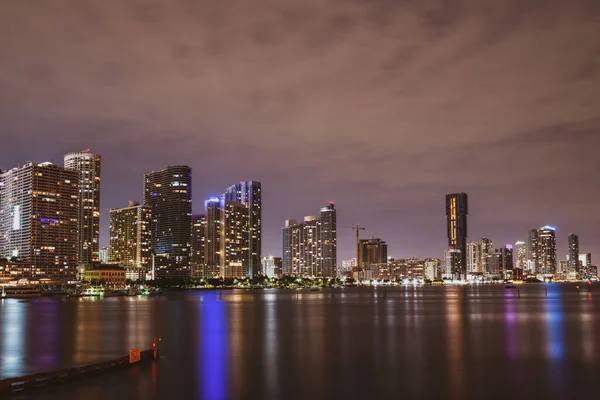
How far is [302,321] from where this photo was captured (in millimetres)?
94438

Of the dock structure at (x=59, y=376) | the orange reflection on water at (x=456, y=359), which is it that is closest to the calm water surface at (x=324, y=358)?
the orange reflection on water at (x=456, y=359)

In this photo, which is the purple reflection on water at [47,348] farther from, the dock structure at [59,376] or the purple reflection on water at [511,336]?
the purple reflection on water at [511,336]

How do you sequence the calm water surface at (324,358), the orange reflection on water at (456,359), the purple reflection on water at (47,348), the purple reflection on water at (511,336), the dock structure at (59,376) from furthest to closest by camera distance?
1. the purple reflection on water at (511,336)
2. the purple reflection on water at (47,348)
3. the orange reflection on water at (456,359)
4. the calm water surface at (324,358)
5. the dock structure at (59,376)

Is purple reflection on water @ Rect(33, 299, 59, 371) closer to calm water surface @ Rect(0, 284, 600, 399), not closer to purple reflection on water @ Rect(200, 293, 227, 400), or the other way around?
calm water surface @ Rect(0, 284, 600, 399)

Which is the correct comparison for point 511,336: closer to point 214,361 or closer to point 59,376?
point 214,361

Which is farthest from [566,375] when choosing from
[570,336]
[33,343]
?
[33,343]

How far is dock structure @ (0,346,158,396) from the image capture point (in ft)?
115

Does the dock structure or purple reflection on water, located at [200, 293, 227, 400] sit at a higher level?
the dock structure

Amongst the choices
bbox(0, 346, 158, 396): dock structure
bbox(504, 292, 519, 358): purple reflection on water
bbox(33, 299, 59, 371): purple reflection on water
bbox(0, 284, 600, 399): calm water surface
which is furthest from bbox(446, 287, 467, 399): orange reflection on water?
bbox(33, 299, 59, 371): purple reflection on water

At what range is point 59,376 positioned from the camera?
125 feet

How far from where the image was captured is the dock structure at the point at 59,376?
35.0 m

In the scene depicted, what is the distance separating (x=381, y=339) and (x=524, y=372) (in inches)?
918

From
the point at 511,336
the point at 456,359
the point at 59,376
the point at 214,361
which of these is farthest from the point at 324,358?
the point at 511,336

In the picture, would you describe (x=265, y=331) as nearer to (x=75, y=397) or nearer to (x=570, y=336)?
(x=570, y=336)
